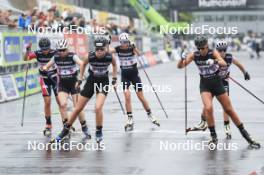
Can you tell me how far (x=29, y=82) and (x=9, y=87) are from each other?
7.44ft

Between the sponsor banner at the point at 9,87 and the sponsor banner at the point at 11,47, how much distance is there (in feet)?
2.10

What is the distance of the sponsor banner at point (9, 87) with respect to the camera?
24.1m

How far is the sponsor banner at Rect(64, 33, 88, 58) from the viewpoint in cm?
3278

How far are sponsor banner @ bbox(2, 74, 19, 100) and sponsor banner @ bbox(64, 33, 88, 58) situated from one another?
735 cm

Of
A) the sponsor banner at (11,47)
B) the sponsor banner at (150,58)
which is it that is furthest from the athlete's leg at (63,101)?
the sponsor banner at (150,58)

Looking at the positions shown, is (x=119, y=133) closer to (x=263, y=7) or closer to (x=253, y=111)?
(x=253, y=111)

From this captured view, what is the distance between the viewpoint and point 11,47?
25.3 m

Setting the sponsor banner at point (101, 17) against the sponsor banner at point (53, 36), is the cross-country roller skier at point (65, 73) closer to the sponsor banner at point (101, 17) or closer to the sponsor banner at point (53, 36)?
the sponsor banner at point (53, 36)

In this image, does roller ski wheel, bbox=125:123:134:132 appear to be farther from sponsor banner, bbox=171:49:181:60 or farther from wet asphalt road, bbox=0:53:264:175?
sponsor banner, bbox=171:49:181:60

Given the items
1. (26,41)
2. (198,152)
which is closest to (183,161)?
(198,152)

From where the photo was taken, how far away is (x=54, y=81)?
1577 centimetres

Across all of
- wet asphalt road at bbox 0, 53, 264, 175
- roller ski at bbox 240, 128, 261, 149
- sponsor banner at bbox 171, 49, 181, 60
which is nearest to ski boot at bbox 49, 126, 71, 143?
wet asphalt road at bbox 0, 53, 264, 175

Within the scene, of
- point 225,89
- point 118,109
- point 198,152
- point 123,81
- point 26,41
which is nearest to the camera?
point 198,152

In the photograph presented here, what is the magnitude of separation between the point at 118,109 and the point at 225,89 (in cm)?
722
